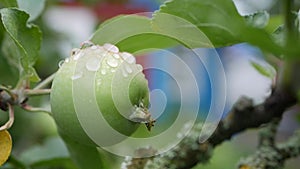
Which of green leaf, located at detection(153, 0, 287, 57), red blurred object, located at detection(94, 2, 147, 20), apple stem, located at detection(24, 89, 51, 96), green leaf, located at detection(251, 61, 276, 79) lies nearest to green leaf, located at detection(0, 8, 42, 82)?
apple stem, located at detection(24, 89, 51, 96)

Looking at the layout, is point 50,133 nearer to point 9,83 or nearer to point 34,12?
point 9,83

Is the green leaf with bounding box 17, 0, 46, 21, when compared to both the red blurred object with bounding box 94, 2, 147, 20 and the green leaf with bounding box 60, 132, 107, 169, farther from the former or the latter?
the red blurred object with bounding box 94, 2, 147, 20

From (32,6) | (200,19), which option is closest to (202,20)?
(200,19)

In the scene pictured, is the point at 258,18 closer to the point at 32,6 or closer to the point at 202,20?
the point at 202,20

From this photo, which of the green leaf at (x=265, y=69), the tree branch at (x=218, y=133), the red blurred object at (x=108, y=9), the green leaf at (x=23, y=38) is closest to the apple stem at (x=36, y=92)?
the green leaf at (x=23, y=38)

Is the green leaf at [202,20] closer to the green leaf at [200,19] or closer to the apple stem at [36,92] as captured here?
the green leaf at [200,19]

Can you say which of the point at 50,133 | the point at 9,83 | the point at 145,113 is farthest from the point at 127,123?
the point at 50,133
